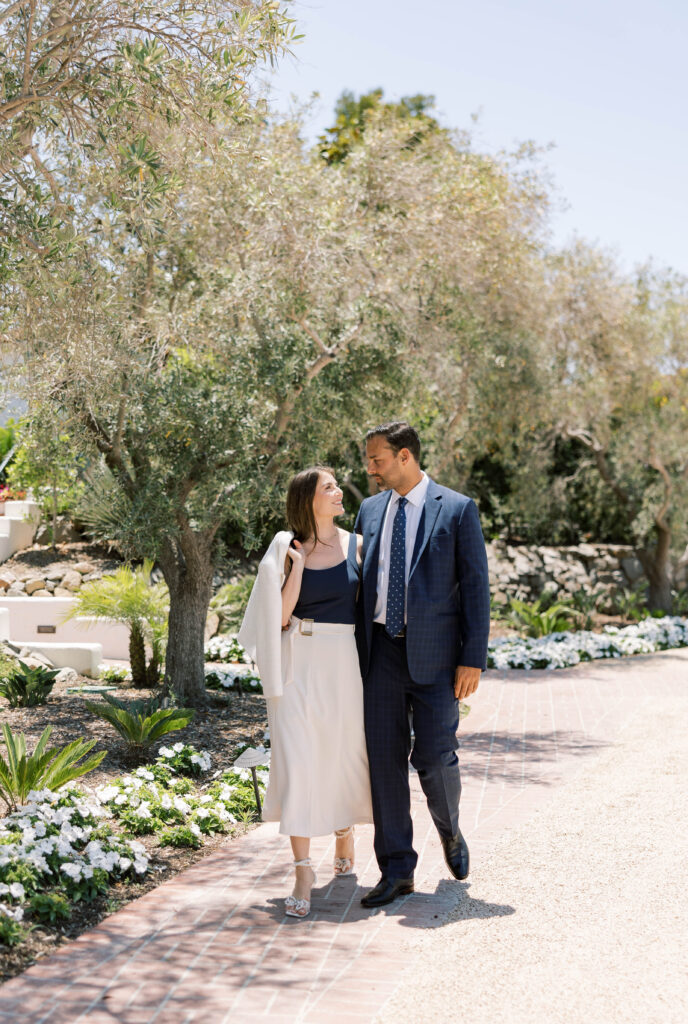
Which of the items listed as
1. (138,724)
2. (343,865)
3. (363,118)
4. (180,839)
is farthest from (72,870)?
(363,118)

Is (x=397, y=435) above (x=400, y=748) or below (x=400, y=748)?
above

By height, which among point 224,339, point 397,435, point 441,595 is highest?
point 224,339

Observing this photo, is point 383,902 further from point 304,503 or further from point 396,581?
point 304,503

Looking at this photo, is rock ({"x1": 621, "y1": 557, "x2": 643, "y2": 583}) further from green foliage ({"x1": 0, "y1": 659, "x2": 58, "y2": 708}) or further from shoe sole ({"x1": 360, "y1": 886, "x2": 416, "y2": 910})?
shoe sole ({"x1": 360, "y1": 886, "x2": 416, "y2": 910})

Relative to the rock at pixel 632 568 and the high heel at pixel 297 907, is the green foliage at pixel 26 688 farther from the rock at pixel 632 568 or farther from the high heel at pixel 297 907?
the rock at pixel 632 568

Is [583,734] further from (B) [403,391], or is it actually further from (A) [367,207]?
(A) [367,207]

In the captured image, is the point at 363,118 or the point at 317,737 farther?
the point at 363,118

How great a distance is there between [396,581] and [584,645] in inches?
373

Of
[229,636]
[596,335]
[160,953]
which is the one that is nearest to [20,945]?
[160,953]

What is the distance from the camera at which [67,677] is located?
10078 mm

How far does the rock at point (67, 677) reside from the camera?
9.96m

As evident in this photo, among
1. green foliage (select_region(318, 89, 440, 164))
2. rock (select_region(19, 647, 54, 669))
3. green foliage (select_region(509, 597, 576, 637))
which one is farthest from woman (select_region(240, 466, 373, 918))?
green foliage (select_region(509, 597, 576, 637))

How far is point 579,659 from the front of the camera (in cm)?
1315

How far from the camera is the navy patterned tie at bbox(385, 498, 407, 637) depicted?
14.5 feet
